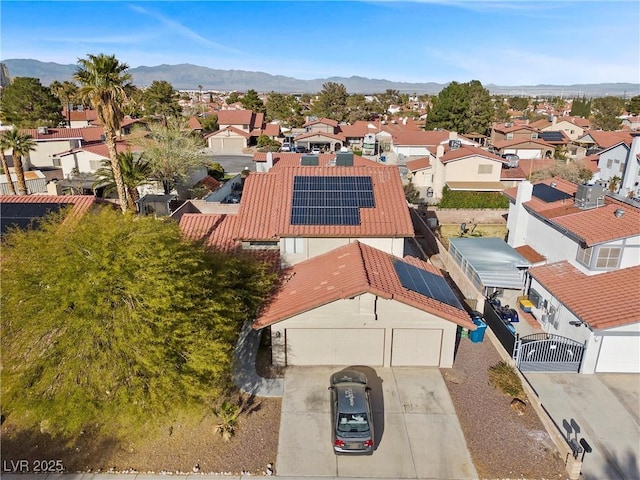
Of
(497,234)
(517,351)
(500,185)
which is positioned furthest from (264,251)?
(500,185)

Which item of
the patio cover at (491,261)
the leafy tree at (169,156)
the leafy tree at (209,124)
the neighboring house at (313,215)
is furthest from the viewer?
the leafy tree at (209,124)

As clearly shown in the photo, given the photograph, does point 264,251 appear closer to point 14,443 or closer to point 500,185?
point 14,443

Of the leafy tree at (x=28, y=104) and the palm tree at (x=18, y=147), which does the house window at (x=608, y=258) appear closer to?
the palm tree at (x=18, y=147)

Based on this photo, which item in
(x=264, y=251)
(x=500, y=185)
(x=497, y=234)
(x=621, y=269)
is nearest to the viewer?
(x=621, y=269)

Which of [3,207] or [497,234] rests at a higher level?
[3,207]

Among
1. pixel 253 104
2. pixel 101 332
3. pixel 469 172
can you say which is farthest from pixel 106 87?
pixel 253 104

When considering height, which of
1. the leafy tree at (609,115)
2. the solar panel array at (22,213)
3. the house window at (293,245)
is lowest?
the house window at (293,245)

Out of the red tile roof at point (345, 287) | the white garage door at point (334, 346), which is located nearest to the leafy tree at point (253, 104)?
the red tile roof at point (345, 287)
